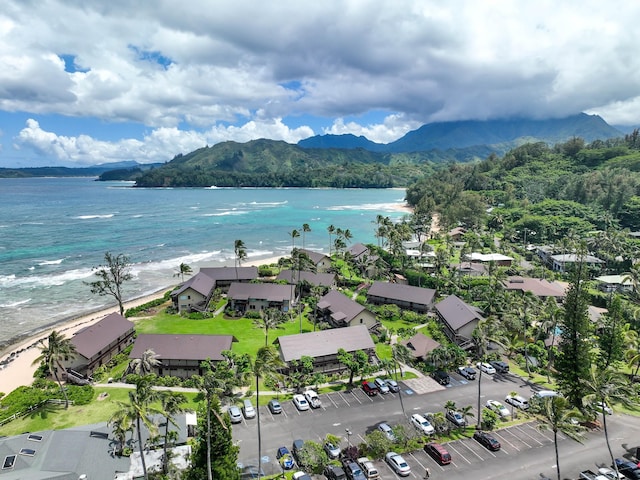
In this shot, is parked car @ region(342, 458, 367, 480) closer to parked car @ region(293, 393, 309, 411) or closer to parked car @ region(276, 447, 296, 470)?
parked car @ region(276, 447, 296, 470)

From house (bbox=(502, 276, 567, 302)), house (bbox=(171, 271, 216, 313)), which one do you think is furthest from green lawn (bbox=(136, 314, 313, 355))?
house (bbox=(502, 276, 567, 302))

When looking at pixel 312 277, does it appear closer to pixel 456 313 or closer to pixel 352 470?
pixel 456 313

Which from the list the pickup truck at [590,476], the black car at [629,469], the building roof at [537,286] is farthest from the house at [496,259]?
the pickup truck at [590,476]

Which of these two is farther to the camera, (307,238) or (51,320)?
(307,238)

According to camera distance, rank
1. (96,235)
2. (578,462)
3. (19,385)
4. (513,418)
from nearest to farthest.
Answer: (578,462) < (513,418) < (19,385) < (96,235)

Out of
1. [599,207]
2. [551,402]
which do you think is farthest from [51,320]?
[599,207]

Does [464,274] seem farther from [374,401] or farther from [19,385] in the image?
[19,385]
